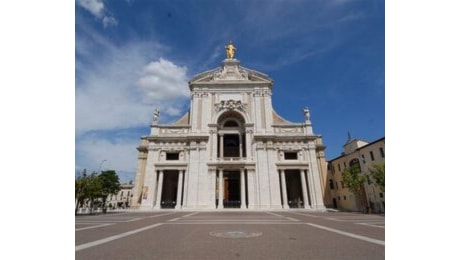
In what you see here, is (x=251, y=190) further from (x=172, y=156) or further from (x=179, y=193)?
(x=172, y=156)

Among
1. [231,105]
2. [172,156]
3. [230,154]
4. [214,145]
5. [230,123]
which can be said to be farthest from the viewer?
[230,123]

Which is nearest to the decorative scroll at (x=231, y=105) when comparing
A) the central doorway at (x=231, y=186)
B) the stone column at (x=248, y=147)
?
the stone column at (x=248, y=147)

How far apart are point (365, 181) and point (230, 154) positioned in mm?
20233

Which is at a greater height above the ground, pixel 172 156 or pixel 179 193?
pixel 172 156

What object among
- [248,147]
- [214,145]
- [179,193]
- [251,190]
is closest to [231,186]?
[251,190]

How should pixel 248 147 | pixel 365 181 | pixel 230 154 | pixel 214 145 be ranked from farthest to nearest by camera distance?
pixel 230 154 → pixel 214 145 → pixel 248 147 → pixel 365 181

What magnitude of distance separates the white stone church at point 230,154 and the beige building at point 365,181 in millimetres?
3260

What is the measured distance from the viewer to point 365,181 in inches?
1219

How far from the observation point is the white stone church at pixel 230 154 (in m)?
36.0

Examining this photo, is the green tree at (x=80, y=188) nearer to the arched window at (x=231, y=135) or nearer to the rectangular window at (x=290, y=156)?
the arched window at (x=231, y=135)

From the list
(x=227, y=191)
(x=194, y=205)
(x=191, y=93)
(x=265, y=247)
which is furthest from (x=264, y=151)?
(x=265, y=247)

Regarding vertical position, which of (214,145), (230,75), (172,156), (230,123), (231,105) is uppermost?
(230,75)

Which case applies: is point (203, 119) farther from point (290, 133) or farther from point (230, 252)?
point (230, 252)

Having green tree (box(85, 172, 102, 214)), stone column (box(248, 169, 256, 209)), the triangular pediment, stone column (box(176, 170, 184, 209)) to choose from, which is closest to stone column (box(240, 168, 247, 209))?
stone column (box(248, 169, 256, 209))
